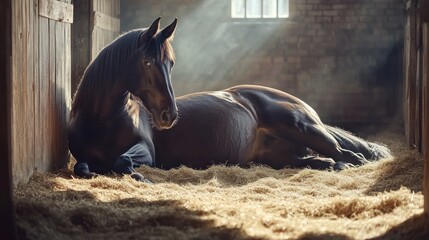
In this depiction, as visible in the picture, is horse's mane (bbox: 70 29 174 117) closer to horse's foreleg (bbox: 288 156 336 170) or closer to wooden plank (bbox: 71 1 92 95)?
horse's foreleg (bbox: 288 156 336 170)

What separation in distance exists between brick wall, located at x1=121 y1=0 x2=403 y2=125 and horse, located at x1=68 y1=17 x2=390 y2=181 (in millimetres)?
4082

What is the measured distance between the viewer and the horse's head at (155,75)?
698 centimetres

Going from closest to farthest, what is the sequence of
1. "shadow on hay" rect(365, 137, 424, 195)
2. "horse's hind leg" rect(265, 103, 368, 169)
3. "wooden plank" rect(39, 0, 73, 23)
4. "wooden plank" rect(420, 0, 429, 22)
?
"wooden plank" rect(420, 0, 429, 22) < "shadow on hay" rect(365, 137, 424, 195) < "wooden plank" rect(39, 0, 73, 23) < "horse's hind leg" rect(265, 103, 368, 169)

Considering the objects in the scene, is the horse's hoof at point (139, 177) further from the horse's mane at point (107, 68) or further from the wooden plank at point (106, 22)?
the wooden plank at point (106, 22)

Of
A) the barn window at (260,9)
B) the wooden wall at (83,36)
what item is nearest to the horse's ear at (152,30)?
the wooden wall at (83,36)

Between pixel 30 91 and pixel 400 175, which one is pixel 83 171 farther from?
pixel 400 175

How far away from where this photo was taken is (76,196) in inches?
216

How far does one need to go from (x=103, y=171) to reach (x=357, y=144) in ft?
9.92

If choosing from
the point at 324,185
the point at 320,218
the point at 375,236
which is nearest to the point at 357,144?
the point at 324,185

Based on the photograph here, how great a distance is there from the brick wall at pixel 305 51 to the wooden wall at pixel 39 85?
16.6 feet

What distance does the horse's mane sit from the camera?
7258 mm

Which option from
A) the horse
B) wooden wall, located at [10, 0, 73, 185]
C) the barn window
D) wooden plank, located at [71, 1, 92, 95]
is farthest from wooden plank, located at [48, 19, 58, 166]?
the barn window

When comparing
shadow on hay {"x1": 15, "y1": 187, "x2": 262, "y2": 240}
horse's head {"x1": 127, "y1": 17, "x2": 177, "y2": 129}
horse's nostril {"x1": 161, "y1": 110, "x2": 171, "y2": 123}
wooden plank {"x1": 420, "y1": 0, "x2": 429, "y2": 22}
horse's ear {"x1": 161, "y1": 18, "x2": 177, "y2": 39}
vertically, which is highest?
wooden plank {"x1": 420, "y1": 0, "x2": 429, "y2": 22}

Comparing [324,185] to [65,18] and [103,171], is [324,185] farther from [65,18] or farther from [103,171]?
[65,18]
